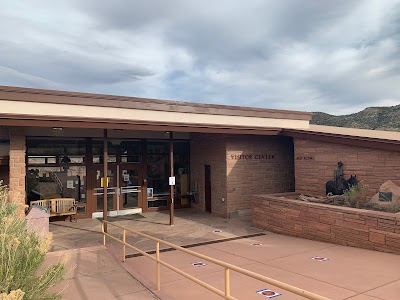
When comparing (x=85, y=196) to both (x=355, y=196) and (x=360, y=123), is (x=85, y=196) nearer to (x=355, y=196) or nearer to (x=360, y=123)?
(x=355, y=196)

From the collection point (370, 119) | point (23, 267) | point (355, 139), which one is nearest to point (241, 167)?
point (355, 139)

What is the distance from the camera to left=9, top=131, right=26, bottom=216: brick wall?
11.7m

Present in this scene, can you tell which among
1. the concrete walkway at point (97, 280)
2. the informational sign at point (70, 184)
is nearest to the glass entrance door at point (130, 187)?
the informational sign at point (70, 184)

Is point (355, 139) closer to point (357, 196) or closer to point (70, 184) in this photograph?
point (357, 196)

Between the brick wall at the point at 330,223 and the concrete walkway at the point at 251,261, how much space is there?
1.01 feet

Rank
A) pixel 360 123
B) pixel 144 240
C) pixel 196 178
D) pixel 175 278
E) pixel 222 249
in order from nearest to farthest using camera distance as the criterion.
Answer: pixel 175 278 < pixel 222 249 < pixel 144 240 < pixel 196 178 < pixel 360 123

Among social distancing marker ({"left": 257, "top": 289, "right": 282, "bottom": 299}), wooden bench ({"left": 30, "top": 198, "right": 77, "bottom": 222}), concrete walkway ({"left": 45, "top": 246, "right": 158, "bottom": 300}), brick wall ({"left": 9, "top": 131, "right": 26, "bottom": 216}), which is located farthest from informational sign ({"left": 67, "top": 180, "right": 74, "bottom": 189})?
social distancing marker ({"left": 257, "top": 289, "right": 282, "bottom": 299})

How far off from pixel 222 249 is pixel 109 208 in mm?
7467

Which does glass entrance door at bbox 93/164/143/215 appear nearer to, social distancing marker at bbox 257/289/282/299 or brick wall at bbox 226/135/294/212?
brick wall at bbox 226/135/294/212

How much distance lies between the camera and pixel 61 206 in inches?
535

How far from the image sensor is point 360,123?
45062 mm

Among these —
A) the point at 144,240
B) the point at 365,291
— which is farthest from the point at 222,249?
the point at 365,291

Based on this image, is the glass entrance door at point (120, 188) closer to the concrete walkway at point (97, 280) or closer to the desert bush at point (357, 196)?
the concrete walkway at point (97, 280)

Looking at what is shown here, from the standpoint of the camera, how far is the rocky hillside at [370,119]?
4187cm
